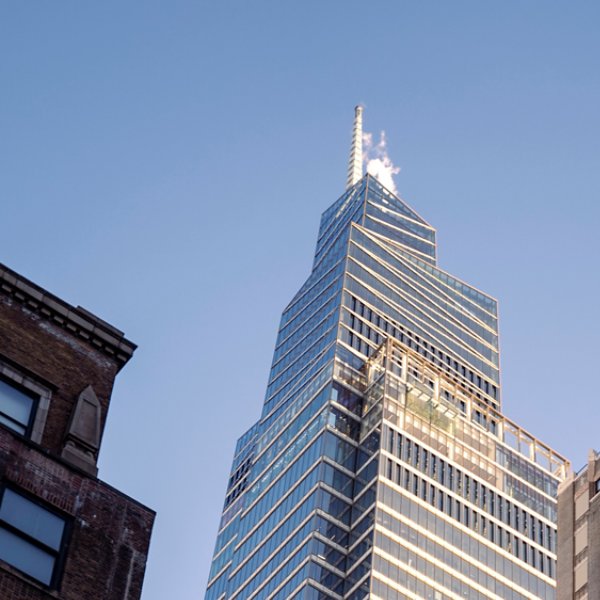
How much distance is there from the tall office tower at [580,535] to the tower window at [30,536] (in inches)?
1279

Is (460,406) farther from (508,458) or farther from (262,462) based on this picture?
(262,462)

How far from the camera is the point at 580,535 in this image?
6347cm

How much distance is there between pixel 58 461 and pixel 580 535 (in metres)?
35.2

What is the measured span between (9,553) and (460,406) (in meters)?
170

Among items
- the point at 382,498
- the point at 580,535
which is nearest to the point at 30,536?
the point at 580,535

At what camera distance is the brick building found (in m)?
32.1

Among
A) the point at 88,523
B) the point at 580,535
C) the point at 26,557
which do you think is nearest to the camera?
the point at 26,557

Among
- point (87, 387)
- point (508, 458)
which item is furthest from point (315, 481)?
point (87, 387)

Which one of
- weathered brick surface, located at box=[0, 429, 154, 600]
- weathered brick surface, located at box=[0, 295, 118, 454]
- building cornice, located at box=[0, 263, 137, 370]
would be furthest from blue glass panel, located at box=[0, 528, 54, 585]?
building cornice, located at box=[0, 263, 137, 370]

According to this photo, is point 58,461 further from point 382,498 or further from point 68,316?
point 382,498

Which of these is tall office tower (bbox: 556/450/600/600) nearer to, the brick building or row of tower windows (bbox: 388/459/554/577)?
the brick building

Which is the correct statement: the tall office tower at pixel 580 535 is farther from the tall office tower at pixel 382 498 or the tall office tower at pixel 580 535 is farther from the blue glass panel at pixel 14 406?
the tall office tower at pixel 382 498

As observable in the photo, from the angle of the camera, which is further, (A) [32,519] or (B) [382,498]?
(B) [382,498]

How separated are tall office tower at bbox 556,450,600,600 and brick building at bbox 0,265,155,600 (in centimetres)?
3016
